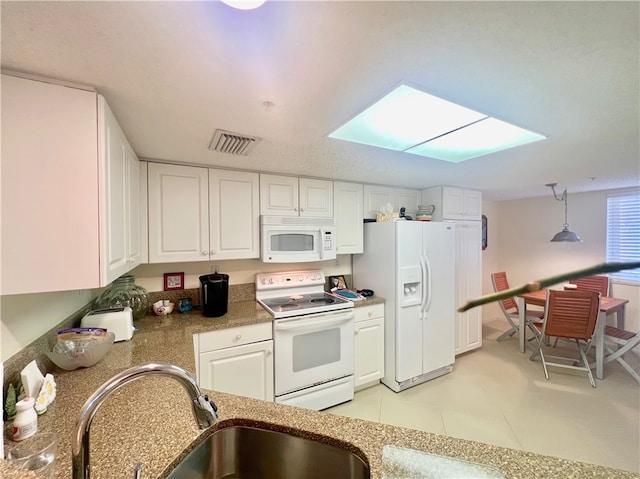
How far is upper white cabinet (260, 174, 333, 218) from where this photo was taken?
2.44 m

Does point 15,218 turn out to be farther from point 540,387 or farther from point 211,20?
point 540,387

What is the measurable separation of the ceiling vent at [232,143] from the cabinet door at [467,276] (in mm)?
2548

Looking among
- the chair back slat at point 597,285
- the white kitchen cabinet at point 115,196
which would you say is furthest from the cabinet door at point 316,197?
the chair back slat at point 597,285

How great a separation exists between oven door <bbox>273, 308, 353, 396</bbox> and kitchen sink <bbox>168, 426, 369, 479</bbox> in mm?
1128

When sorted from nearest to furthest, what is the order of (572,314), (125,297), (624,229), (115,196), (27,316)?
(27,316) → (115,196) → (125,297) → (572,314) → (624,229)

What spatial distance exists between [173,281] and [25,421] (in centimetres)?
155

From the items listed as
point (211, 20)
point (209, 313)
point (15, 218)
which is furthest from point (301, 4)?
point (209, 313)

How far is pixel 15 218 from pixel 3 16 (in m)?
0.62

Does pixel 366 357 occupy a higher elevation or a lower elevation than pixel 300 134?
lower

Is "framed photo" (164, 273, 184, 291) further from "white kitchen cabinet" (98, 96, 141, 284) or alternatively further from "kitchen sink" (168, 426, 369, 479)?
"kitchen sink" (168, 426, 369, 479)

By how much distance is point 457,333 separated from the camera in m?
3.20

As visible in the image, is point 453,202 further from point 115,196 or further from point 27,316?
point 27,316

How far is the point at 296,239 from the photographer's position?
254 cm

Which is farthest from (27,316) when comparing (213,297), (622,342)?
(622,342)
